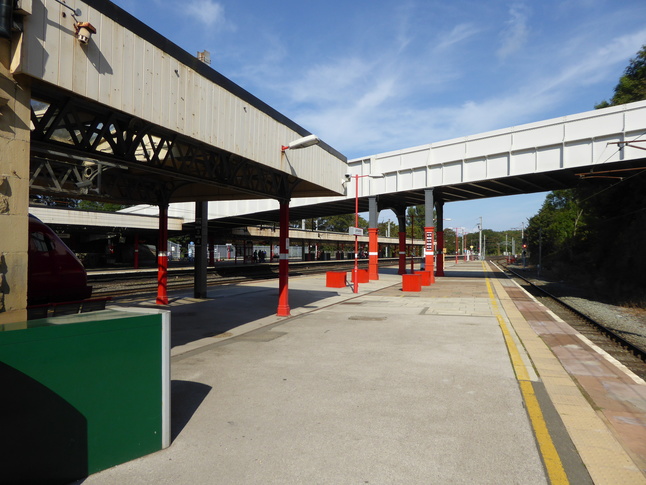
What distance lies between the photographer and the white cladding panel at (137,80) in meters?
4.84

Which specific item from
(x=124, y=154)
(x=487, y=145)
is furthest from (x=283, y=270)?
(x=487, y=145)

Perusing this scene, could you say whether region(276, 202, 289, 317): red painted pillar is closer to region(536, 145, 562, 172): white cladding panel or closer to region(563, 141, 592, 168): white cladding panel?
region(536, 145, 562, 172): white cladding panel

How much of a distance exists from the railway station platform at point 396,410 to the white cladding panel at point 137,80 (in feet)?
14.2

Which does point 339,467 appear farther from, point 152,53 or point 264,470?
point 152,53

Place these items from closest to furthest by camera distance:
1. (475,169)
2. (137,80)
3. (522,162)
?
1. (137,80)
2. (522,162)
3. (475,169)

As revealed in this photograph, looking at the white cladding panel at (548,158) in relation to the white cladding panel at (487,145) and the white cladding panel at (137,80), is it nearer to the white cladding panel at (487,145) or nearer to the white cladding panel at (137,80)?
the white cladding panel at (487,145)

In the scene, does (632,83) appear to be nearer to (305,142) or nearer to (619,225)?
(619,225)

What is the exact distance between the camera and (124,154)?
295 inches

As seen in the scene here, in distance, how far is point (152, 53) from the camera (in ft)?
21.0

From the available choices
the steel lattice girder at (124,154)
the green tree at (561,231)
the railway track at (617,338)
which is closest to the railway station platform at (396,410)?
the railway track at (617,338)

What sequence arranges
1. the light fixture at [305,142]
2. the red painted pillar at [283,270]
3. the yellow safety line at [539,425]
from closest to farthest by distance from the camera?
the yellow safety line at [539,425] → the light fixture at [305,142] → the red painted pillar at [283,270]

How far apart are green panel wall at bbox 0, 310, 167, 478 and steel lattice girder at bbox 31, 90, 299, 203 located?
3921 mm

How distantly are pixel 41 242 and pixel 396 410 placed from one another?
740 centimetres

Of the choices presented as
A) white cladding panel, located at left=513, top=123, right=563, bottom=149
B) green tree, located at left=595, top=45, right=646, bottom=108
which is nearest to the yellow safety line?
white cladding panel, located at left=513, top=123, right=563, bottom=149
